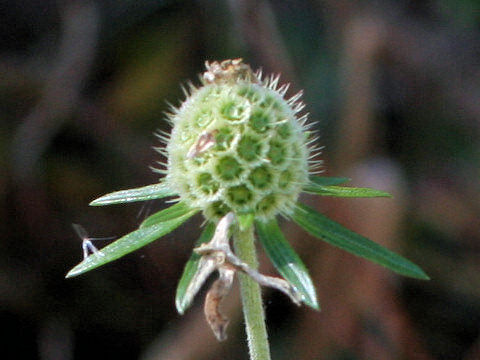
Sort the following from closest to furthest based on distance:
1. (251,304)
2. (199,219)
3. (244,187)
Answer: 1. (251,304)
2. (244,187)
3. (199,219)

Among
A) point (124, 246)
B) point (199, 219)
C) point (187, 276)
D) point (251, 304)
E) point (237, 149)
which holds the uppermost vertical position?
point (199, 219)

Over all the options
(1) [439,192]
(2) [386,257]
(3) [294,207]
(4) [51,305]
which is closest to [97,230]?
(4) [51,305]

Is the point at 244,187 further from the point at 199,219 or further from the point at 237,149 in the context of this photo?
the point at 199,219

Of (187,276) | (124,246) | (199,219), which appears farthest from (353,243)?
(199,219)

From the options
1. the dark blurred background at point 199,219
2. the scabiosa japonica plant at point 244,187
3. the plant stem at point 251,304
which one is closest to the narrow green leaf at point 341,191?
the scabiosa japonica plant at point 244,187

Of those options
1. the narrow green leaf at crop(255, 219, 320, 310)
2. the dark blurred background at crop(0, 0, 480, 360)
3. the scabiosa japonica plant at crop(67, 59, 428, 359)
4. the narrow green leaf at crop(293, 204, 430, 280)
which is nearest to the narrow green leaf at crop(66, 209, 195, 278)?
the scabiosa japonica plant at crop(67, 59, 428, 359)
